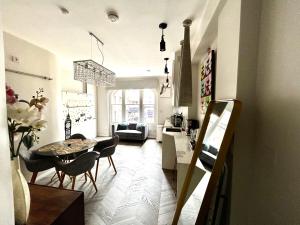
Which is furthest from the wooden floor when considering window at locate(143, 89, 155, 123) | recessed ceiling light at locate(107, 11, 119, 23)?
window at locate(143, 89, 155, 123)

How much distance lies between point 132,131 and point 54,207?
16.9ft

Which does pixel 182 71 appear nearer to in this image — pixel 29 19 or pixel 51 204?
pixel 51 204

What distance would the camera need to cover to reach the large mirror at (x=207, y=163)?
2.86 feet

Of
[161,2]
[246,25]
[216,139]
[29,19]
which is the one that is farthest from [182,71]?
[29,19]

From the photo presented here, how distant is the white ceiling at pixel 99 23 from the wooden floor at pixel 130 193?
103 inches

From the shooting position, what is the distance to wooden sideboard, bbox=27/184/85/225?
2.80 ft

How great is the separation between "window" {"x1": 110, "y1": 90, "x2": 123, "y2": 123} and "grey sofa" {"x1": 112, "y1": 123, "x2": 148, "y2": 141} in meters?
0.75

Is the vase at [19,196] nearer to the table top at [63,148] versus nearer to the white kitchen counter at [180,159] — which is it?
the white kitchen counter at [180,159]

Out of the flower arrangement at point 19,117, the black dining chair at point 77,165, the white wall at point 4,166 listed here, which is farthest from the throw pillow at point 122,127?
the white wall at point 4,166

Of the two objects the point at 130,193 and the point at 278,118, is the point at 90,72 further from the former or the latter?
the point at 278,118

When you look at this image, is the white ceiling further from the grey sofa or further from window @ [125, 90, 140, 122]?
window @ [125, 90, 140, 122]

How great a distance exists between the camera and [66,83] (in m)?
4.52

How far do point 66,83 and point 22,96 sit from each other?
179 cm

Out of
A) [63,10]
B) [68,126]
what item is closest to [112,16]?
[63,10]
